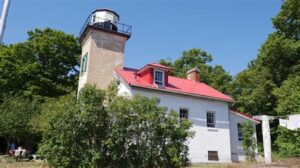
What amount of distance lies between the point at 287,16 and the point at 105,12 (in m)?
19.8

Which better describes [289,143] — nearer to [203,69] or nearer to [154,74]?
[154,74]

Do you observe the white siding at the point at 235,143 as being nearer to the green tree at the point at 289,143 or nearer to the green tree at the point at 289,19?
the green tree at the point at 289,143

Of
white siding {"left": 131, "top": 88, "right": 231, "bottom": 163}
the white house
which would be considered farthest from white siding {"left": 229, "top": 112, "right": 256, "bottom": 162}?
white siding {"left": 131, "top": 88, "right": 231, "bottom": 163}

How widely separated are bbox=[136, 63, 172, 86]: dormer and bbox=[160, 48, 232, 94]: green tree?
20490 millimetres

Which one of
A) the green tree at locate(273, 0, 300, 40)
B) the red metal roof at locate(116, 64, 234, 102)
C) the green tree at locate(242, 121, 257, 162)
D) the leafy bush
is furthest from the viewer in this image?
the green tree at locate(273, 0, 300, 40)

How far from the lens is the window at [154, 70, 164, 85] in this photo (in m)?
21.2

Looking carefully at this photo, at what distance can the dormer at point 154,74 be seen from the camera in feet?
68.8

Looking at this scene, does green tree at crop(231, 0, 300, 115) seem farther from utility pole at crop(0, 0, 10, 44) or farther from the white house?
utility pole at crop(0, 0, 10, 44)

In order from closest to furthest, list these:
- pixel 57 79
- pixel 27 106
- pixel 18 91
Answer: pixel 27 106, pixel 18 91, pixel 57 79

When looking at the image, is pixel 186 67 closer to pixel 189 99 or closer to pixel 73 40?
pixel 73 40

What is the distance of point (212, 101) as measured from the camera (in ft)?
74.9

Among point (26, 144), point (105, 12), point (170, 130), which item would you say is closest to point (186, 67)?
point (105, 12)

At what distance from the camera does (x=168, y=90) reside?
20.6 meters

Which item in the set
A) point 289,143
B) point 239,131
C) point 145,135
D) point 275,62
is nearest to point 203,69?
point 275,62
